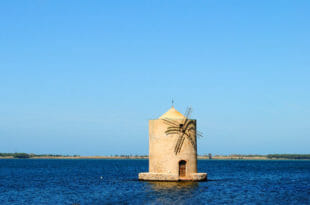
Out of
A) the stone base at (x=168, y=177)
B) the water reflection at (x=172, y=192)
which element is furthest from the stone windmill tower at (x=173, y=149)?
the water reflection at (x=172, y=192)

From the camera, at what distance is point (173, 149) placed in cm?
3406

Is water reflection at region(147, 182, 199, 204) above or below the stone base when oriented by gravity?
below

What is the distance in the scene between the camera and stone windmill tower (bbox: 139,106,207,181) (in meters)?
34.1

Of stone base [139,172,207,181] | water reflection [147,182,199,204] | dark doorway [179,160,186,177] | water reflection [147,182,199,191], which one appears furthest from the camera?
dark doorway [179,160,186,177]

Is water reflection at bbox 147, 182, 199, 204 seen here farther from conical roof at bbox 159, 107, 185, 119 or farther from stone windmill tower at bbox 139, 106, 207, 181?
conical roof at bbox 159, 107, 185, 119

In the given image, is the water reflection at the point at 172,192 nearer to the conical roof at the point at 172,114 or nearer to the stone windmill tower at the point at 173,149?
the stone windmill tower at the point at 173,149

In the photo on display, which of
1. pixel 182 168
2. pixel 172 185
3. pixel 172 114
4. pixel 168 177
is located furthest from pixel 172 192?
pixel 172 114

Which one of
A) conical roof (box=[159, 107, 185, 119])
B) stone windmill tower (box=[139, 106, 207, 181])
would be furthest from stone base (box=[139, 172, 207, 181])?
conical roof (box=[159, 107, 185, 119])

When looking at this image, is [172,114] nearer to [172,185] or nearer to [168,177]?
[168,177]

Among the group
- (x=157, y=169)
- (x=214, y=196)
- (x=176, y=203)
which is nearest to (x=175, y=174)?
(x=157, y=169)

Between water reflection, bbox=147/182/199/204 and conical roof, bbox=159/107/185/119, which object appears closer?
water reflection, bbox=147/182/199/204

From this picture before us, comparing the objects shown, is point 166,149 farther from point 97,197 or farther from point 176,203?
point 176,203

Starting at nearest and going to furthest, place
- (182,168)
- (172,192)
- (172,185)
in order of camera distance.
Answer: (172,192) → (172,185) → (182,168)

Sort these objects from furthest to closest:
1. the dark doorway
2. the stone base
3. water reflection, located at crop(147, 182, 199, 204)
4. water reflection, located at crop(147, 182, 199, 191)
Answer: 1. the dark doorway
2. the stone base
3. water reflection, located at crop(147, 182, 199, 191)
4. water reflection, located at crop(147, 182, 199, 204)
